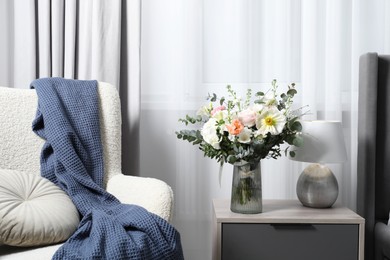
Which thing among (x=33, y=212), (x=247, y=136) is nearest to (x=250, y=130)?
(x=247, y=136)

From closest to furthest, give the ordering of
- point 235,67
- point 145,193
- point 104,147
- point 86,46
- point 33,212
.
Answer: point 33,212
point 145,193
point 104,147
point 86,46
point 235,67

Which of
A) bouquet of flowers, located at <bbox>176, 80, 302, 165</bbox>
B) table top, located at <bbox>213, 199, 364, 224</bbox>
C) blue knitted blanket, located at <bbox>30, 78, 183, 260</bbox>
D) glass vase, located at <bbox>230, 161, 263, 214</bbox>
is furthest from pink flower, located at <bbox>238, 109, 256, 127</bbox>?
blue knitted blanket, located at <bbox>30, 78, 183, 260</bbox>

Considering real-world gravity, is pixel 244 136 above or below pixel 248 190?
above

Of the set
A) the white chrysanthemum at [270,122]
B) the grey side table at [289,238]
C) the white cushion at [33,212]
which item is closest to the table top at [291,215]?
the grey side table at [289,238]

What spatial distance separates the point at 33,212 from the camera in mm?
1397

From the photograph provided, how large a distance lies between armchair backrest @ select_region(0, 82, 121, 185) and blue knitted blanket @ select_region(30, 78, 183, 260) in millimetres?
47

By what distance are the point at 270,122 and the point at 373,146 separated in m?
0.56

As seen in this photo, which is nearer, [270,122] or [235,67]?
[270,122]

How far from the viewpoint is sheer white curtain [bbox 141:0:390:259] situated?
2.18 m

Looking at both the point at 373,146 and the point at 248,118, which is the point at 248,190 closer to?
the point at 248,118

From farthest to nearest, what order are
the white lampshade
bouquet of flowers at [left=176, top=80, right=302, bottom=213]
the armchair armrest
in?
the white lampshade, bouquet of flowers at [left=176, top=80, right=302, bottom=213], the armchair armrest

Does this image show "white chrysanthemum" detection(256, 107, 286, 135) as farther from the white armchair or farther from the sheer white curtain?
the sheer white curtain

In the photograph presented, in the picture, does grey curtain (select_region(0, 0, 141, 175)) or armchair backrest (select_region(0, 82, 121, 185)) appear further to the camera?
grey curtain (select_region(0, 0, 141, 175))

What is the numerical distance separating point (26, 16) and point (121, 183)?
92 centimetres
